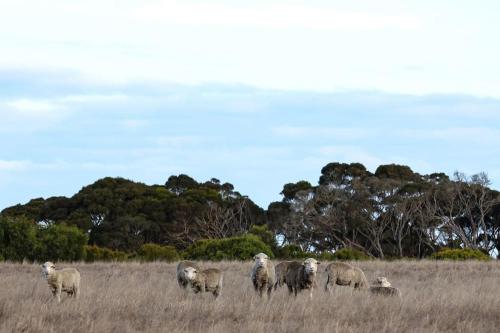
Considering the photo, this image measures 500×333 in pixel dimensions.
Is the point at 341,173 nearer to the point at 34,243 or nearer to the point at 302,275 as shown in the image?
the point at 34,243

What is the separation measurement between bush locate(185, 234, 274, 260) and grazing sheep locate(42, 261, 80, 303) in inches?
780

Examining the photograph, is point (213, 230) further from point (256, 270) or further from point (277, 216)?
point (256, 270)

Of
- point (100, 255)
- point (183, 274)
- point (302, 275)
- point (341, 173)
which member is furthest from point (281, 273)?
point (341, 173)

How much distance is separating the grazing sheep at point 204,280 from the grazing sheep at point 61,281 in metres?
2.38

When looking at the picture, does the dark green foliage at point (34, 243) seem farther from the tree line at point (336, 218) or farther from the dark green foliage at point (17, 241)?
the tree line at point (336, 218)

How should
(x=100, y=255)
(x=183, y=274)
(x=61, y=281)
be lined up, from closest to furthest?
(x=61, y=281)
(x=183, y=274)
(x=100, y=255)

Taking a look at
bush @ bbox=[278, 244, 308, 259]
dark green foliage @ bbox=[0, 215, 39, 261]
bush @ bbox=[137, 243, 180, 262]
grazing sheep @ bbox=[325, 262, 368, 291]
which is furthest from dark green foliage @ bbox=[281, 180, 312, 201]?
grazing sheep @ bbox=[325, 262, 368, 291]

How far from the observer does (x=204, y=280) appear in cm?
1995

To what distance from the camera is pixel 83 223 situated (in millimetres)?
58094

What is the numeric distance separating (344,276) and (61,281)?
253 inches

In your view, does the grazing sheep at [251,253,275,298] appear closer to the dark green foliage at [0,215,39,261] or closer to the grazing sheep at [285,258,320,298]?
the grazing sheep at [285,258,320,298]

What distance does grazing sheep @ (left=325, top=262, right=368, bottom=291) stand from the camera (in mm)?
21203

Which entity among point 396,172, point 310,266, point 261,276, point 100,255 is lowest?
point 261,276

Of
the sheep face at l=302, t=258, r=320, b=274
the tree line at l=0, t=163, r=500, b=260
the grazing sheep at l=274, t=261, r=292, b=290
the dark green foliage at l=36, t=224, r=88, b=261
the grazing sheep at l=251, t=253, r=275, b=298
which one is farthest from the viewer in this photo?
the tree line at l=0, t=163, r=500, b=260
